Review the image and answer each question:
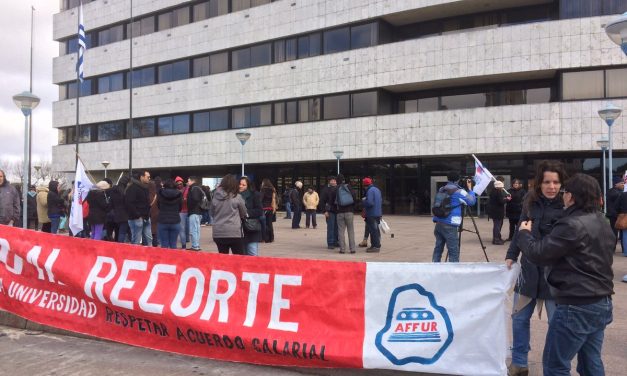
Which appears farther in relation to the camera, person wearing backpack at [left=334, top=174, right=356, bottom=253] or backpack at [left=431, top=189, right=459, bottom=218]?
person wearing backpack at [left=334, top=174, right=356, bottom=253]

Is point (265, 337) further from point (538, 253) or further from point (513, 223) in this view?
point (513, 223)

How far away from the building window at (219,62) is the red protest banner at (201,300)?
29.8 metres

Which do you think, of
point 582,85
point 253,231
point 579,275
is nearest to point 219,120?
point 582,85

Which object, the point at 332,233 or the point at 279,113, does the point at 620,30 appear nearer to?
the point at 332,233

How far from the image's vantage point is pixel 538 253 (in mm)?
3158

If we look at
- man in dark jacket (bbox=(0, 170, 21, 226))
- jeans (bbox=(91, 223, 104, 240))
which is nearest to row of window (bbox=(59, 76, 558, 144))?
jeans (bbox=(91, 223, 104, 240))

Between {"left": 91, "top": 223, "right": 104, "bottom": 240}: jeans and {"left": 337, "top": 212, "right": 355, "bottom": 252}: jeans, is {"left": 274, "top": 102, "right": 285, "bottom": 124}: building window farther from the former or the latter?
{"left": 91, "top": 223, "right": 104, "bottom": 240}: jeans

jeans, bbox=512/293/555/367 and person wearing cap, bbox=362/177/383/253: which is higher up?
person wearing cap, bbox=362/177/383/253

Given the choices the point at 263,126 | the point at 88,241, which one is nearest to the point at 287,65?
the point at 263,126

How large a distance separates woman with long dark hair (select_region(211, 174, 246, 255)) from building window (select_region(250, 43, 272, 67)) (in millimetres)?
25864

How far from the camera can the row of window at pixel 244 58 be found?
28.7 meters

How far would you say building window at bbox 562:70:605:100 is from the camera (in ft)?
75.4

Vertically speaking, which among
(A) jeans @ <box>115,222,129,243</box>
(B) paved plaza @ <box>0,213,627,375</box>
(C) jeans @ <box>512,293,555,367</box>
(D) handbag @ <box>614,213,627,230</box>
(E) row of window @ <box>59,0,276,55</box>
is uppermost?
(E) row of window @ <box>59,0,276,55</box>

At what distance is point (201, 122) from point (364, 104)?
42.6 feet
